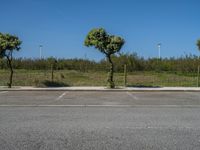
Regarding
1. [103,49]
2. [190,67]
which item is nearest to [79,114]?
[103,49]

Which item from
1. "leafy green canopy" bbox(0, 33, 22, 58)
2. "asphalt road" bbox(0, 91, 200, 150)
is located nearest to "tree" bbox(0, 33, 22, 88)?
"leafy green canopy" bbox(0, 33, 22, 58)

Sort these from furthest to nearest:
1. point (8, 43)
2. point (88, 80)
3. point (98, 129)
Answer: point (88, 80) → point (8, 43) → point (98, 129)

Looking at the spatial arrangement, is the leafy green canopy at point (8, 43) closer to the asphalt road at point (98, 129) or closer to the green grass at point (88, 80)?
the green grass at point (88, 80)

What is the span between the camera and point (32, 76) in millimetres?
28766

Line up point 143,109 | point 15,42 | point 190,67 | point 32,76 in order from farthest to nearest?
point 190,67
point 32,76
point 15,42
point 143,109

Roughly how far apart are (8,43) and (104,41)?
533cm

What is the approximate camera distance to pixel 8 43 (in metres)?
22.2

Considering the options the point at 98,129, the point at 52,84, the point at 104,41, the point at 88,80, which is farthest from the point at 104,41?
the point at 98,129

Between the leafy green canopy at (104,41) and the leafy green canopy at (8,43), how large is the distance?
3.99 m

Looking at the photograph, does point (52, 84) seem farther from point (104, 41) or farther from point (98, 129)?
point (98, 129)

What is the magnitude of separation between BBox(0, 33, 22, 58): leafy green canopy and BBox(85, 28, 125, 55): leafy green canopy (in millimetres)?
3990

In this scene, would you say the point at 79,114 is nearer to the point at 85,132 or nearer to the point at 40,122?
the point at 40,122

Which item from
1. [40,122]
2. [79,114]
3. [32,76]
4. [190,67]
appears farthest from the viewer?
→ [190,67]

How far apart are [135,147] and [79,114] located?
4668 millimetres
